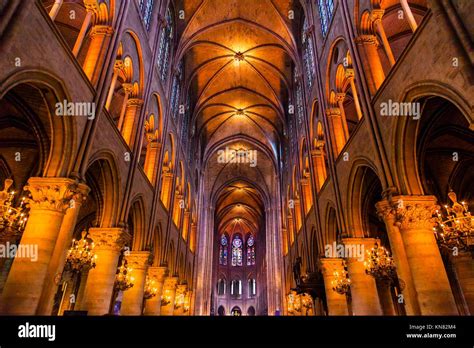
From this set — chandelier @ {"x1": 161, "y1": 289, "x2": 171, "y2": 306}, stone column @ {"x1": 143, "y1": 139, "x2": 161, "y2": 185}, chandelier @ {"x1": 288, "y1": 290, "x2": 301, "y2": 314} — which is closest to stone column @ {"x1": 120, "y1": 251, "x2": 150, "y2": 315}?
stone column @ {"x1": 143, "y1": 139, "x2": 161, "y2": 185}

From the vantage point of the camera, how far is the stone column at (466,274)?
43.1ft

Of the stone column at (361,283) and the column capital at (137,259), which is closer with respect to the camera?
the stone column at (361,283)

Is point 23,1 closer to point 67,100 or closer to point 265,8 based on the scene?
point 67,100

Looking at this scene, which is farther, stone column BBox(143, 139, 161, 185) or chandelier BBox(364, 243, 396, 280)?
stone column BBox(143, 139, 161, 185)

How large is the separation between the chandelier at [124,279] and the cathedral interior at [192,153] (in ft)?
0.29

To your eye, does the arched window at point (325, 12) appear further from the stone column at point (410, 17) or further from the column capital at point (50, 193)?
the column capital at point (50, 193)

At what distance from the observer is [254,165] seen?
39438mm

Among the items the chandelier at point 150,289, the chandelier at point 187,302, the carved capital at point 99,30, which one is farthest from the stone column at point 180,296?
the carved capital at point 99,30

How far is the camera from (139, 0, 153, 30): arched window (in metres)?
14.7

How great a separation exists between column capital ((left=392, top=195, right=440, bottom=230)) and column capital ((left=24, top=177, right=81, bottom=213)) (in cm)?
830

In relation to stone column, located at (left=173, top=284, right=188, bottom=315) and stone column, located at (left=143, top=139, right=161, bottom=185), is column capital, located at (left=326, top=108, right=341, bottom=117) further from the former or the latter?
stone column, located at (left=173, top=284, right=188, bottom=315)

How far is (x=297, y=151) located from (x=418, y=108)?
14.4 metres
